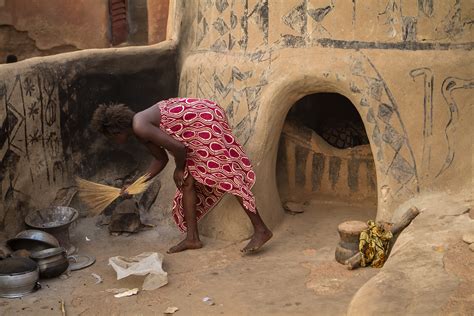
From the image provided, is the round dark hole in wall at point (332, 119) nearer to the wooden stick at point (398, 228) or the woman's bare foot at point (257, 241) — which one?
the woman's bare foot at point (257, 241)

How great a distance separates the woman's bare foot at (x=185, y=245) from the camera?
21.5ft

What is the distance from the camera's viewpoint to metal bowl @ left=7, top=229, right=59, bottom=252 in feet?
20.4

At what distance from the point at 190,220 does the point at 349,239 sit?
141 centimetres

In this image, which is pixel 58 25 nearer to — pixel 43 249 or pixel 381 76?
pixel 43 249

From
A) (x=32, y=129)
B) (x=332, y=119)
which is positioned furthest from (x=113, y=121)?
(x=332, y=119)

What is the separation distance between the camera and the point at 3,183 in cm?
645

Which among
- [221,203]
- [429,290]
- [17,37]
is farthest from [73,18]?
[429,290]

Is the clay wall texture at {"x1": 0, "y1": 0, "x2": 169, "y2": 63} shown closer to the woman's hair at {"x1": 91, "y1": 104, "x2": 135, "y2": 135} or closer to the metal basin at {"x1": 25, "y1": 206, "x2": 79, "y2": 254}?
the metal basin at {"x1": 25, "y1": 206, "x2": 79, "y2": 254}

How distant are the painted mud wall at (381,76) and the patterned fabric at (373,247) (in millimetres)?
520

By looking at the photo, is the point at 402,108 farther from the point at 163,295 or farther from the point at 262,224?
the point at 163,295

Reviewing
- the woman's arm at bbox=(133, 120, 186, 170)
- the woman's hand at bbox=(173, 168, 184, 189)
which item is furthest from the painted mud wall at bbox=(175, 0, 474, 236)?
the woman's arm at bbox=(133, 120, 186, 170)

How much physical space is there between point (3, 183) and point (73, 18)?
6358 mm

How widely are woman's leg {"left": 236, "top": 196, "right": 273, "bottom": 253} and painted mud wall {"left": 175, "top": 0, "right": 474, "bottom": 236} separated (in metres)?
0.33

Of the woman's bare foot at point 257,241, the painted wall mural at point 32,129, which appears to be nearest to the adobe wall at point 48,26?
the painted wall mural at point 32,129
